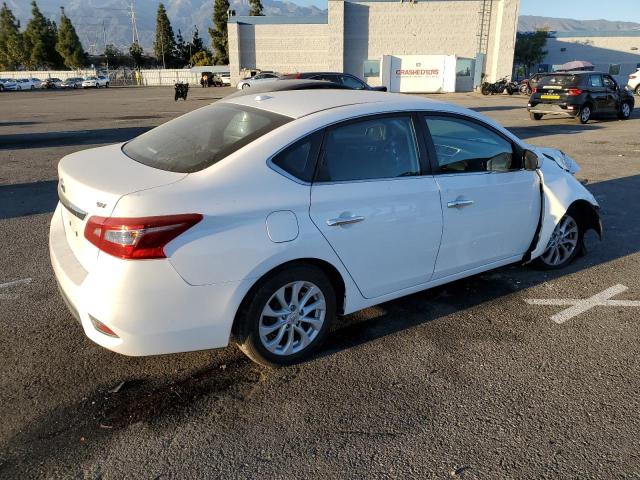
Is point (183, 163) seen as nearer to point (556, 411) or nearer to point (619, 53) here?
point (556, 411)

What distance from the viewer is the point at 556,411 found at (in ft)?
8.91

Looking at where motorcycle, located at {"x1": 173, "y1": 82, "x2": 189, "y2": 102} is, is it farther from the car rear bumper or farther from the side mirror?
the car rear bumper

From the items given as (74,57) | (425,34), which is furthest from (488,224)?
(74,57)

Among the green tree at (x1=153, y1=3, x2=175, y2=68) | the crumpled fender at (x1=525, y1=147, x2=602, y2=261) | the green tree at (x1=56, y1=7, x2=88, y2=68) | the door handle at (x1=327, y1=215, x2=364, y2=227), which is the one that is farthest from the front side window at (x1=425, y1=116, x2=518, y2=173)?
the green tree at (x1=153, y1=3, x2=175, y2=68)

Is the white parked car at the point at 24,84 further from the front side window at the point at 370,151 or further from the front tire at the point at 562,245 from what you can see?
the front tire at the point at 562,245

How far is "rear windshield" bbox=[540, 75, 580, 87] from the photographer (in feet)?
54.1

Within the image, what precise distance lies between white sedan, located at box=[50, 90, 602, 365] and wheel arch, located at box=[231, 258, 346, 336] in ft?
0.05

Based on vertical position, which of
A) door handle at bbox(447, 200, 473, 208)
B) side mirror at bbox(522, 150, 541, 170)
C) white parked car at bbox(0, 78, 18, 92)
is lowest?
white parked car at bbox(0, 78, 18, 92)

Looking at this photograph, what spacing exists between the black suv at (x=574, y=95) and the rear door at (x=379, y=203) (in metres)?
15.6

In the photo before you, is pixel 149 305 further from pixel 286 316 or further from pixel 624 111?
pixel 624 111

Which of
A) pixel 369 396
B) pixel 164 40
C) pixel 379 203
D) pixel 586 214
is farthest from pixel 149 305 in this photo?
pixel 164 40

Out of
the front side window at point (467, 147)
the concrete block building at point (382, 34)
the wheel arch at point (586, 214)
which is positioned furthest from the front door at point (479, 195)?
the concrete block building at point (382, 34)

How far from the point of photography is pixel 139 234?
2.40m

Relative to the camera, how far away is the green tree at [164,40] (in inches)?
3135
